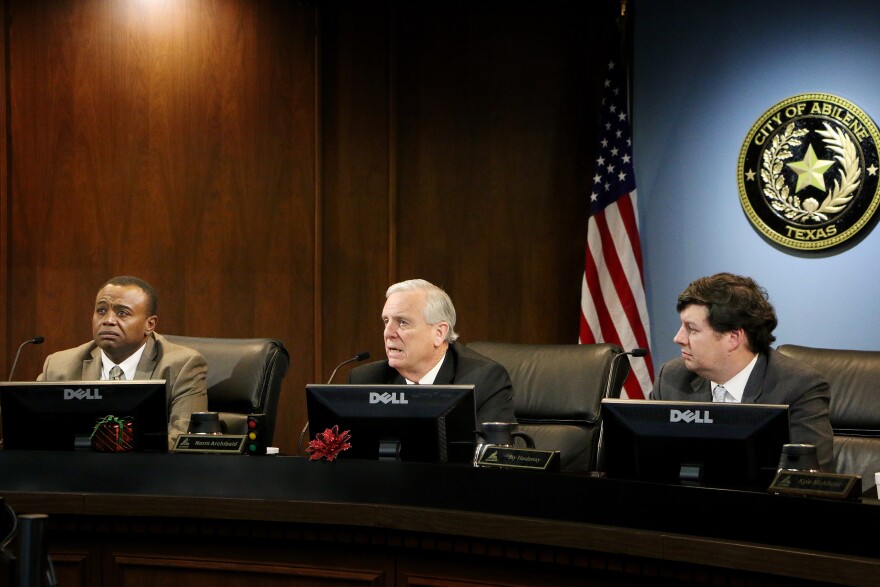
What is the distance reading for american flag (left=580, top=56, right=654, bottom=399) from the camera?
4.83 meters

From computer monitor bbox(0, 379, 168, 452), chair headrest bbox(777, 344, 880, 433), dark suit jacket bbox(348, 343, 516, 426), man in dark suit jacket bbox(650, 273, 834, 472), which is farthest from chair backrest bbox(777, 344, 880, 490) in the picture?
computer monitor bbox(0, 379, 168, 452)

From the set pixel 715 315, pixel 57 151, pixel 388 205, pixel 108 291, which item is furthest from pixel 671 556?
pixel 57 151

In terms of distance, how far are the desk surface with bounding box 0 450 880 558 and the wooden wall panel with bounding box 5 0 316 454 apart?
2.25m

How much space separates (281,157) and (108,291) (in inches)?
52.6

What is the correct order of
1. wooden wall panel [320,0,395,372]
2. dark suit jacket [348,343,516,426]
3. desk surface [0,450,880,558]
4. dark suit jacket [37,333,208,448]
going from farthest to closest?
wooden wall panel [320,0,395,372]
dark suit jacket [37,333,208,448]
dark suit jacket [348,343,516,426]
desk surface [0,450,880,558]

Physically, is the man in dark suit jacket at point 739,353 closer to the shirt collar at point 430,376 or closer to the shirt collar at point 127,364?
the shirt collar at point 430,376

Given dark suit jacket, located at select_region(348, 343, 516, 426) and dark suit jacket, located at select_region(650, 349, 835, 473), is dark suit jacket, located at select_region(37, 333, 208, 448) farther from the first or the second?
dark suit jacket, located at select_region(650, 349, 835, 473)

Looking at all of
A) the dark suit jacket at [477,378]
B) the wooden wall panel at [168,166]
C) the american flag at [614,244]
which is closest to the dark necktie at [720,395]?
the dark suit jacket at [477,378]

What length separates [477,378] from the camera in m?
3.21

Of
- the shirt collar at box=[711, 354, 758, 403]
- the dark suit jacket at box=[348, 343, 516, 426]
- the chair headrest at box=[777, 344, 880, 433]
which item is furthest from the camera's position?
the dark suit jacket at box=[348, 343, 516, 426]

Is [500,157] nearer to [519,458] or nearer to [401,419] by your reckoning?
[401,419]

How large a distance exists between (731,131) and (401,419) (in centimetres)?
272

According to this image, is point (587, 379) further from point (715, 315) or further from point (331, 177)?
point (331, 177)

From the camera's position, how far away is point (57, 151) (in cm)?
475
